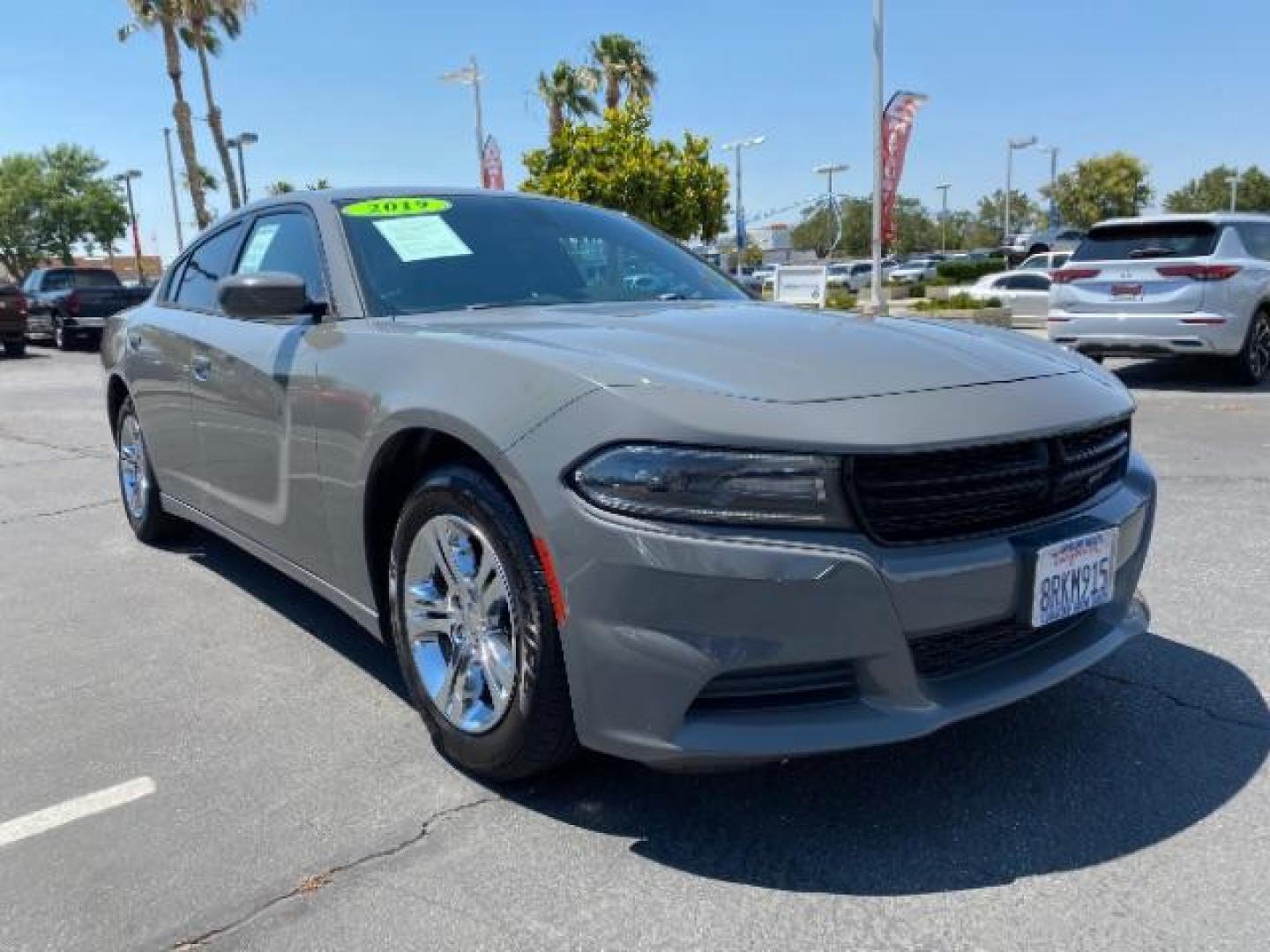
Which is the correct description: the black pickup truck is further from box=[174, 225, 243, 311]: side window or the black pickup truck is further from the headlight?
the headlight

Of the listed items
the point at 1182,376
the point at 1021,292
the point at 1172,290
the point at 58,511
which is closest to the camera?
the point at 58,511

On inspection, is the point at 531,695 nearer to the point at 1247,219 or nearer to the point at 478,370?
the point at 478,370

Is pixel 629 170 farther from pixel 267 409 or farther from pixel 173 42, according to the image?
pixel 267 409

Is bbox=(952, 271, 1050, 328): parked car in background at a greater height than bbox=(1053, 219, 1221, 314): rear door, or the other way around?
bbox=(1053, 219, 1221, 314): rear door

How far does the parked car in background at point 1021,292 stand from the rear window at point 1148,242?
782 centimetres

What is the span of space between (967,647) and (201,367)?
9.91ft

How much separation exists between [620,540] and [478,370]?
2.12ft

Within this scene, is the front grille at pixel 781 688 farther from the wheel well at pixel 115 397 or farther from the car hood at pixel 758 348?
the wheel well at pixel 115 397

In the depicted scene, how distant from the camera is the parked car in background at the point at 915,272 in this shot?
1950 inches

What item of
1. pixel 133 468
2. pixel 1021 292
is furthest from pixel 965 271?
pixel 133 468

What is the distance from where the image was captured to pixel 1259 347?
10.2 m

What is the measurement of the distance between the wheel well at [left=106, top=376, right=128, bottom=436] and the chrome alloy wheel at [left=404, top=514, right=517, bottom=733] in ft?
10.6

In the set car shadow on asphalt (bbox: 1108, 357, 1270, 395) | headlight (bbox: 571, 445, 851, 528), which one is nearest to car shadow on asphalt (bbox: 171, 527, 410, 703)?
headlight (bbox: 571, 445, 851, 528)

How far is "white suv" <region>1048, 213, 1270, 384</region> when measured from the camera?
31.5ft
